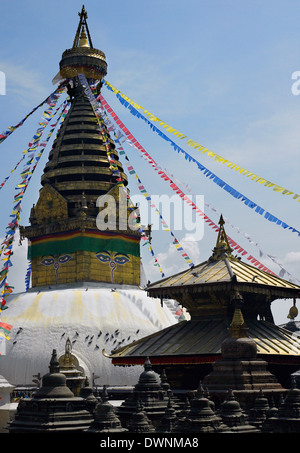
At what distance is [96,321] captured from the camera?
33.2m

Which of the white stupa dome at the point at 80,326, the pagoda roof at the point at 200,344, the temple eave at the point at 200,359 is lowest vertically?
the temple eave at the point at 200,359

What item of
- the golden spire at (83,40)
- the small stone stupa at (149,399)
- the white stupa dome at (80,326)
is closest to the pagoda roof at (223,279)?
the small stone stupa at (149,399)

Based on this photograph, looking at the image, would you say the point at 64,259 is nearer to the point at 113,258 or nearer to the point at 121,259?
the point at 113,258

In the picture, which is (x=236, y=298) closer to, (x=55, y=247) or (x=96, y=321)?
(x=96, y=321)

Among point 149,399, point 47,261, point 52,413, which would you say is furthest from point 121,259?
point 52,413

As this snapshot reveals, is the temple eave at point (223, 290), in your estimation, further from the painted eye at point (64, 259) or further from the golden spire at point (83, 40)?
the golden spire at point (83, 40)

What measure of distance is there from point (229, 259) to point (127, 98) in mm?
8966

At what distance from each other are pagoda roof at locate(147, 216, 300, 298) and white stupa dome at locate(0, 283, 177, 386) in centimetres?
809

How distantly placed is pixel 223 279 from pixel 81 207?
1585cm

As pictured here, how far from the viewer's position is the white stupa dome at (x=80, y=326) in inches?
1255

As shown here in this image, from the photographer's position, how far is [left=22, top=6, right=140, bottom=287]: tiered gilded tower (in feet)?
121

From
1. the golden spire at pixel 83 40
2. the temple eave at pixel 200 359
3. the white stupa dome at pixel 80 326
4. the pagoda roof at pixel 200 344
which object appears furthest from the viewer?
the golden spire at pixel 83 40

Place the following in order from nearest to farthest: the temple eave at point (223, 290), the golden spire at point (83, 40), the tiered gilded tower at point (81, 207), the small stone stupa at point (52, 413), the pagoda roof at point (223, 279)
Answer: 1. the small stone stupa at point (52, 413)
2. the temple eave at point (223, 290)
3. the pagoda roof at point (223, 279)
4. the tiered gilded tower at point (81, 207)
5. the golden spire at point (83, 40)

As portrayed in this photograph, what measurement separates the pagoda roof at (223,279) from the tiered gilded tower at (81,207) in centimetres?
1204
